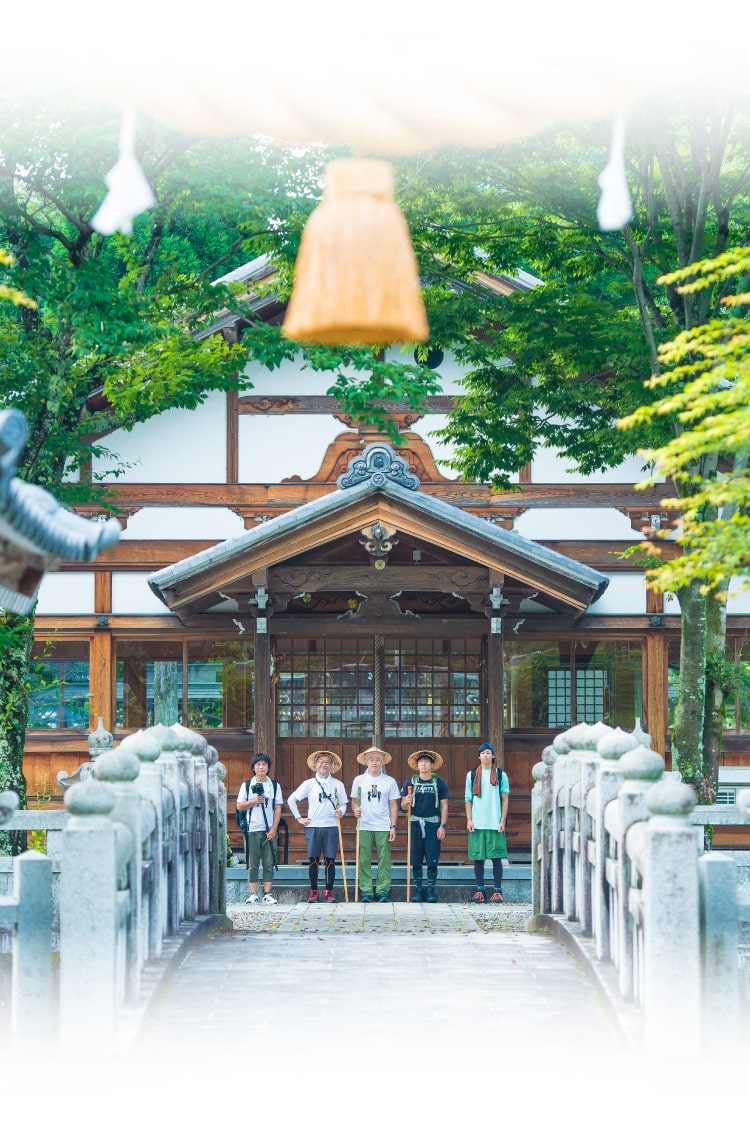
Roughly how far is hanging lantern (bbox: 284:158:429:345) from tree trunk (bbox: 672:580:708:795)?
31.8ft

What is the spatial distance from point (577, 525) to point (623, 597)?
1.15 m

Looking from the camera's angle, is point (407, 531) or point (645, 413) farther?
point (407, 531)

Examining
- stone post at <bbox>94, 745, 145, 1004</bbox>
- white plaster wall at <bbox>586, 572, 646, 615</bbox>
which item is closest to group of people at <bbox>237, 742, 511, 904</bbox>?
white plaster wall at <bbox>586, 572, 646, 615</bbox>

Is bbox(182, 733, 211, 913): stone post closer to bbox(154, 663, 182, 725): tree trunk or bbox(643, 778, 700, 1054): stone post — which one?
bbox(643, 778, 700, 1054): stone post

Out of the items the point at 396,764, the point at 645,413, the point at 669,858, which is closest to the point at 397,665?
the point at 396,764

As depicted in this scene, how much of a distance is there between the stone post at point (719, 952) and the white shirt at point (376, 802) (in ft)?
30.8

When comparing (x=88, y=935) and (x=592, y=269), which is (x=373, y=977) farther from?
(x=592, y=269)

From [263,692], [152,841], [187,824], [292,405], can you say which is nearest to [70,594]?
[263,692]

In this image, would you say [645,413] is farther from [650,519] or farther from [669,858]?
[650,519]

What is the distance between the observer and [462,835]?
59.0 feet

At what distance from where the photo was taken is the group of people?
15.6 m

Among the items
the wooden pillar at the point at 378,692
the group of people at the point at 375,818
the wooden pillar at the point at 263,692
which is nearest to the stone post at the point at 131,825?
the group of people at the point at 375,818

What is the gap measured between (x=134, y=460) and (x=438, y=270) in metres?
5.21

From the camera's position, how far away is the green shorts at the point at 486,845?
15.9 metres
